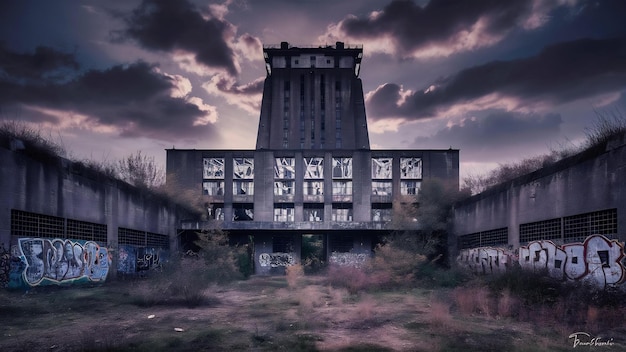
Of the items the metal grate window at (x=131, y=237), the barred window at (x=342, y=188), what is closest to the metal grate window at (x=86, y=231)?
the metal grate window at (x=131, y=237)

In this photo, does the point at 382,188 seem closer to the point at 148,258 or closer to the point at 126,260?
the point at 148,258

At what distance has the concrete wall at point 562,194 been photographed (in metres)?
16.0

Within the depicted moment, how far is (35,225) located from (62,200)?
233 cm

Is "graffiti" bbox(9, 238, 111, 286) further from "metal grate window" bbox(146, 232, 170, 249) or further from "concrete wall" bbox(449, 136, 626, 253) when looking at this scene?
"concrete wall" bbox(449, 136, 626, 253)

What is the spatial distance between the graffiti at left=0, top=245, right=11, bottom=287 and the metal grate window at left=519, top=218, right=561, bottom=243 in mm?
22788

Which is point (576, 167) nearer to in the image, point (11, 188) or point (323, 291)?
point (323, 291)

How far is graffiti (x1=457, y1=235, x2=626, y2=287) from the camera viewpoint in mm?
15414

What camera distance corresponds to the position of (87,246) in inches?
870

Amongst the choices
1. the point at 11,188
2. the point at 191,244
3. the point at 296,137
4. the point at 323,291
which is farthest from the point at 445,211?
the point at 296,137

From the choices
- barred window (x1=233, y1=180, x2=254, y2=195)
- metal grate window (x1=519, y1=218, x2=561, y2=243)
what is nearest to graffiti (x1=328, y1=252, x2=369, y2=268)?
barred window (x1=233, y1=180, x2=254, y2=195)

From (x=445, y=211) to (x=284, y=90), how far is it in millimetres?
45950

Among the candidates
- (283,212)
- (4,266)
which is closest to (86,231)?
(4,266)

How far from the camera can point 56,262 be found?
759 inches

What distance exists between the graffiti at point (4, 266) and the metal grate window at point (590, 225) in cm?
2246
